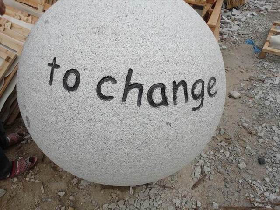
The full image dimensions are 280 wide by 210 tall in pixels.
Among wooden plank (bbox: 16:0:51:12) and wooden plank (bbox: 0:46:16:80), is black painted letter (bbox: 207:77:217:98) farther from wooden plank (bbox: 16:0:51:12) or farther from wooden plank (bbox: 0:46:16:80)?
wooden plank (bbox: 16:0:51:12)

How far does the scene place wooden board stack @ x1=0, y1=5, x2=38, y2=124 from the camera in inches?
137

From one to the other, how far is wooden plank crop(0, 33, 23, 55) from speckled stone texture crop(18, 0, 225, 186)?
145 centimetres

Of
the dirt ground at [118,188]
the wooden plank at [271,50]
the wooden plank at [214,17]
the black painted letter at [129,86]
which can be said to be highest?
the black painted letter at [129,86]

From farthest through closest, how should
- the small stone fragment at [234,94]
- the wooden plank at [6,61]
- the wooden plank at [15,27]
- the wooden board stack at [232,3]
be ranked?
1. the wooden board stack at [232,3]
2. the small stone fragment at [234,94]
3. the wooden plank at [15,27]
4. the wooden plank at [6,61]

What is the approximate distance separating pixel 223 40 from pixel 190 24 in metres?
4.12

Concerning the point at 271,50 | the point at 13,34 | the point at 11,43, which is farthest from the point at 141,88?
the point at 271,50

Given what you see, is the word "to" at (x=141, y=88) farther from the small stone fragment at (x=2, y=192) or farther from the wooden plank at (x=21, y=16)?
the wooden plank at (x=21, y=16)

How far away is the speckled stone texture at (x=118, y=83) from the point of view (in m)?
1.97

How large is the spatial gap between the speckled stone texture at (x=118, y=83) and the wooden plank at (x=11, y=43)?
1450mm

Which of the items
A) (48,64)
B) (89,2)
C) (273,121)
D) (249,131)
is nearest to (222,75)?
(89,2)

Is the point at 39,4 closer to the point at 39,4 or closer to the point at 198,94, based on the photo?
the point at 39,4

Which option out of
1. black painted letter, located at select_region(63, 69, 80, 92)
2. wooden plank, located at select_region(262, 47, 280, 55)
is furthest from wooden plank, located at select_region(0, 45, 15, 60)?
wooden plank, located at select_region(262, 47, 280, 55)

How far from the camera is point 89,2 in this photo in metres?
2.17

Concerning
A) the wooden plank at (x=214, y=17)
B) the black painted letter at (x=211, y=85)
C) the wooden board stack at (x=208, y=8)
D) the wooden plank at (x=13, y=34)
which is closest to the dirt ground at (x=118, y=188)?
the wooden plank at (x=13, y=34)
